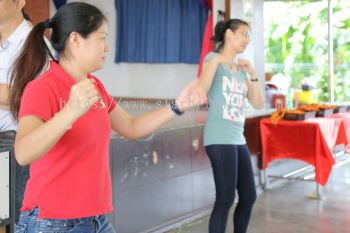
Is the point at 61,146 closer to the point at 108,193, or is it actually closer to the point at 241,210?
the point at 108,193

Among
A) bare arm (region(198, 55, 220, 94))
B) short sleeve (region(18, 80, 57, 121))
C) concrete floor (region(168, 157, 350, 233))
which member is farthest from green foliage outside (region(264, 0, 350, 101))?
short sleeve (region(18, 80, 57, 121))

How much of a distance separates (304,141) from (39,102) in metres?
3.48

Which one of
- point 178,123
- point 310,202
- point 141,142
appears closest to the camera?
point 141,142

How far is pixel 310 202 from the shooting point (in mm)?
4488

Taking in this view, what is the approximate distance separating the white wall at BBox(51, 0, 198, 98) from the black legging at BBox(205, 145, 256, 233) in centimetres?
394

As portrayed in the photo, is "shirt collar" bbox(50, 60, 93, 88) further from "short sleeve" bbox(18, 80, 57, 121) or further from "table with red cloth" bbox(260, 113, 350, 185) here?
"table with red cloth" bbox(260, 113, 350, 185)

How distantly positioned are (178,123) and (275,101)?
205 centimetres

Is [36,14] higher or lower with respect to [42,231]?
Result: higher

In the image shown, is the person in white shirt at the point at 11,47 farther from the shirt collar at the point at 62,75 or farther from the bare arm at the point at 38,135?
the bare arm at the point at 38,135

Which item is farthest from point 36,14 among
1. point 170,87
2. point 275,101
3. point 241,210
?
point 241,210

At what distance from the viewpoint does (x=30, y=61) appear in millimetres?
1688

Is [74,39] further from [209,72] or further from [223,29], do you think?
[223,29]

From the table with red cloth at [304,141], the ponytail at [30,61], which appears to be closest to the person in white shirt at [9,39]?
the ponytail at [30,61]

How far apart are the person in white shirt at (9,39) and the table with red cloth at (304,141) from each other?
287cm
